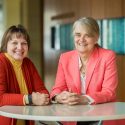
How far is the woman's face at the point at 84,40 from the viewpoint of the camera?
216 centimetres

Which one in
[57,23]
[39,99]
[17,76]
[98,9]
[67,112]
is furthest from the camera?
[57,23]

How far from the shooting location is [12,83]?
81.2 inches

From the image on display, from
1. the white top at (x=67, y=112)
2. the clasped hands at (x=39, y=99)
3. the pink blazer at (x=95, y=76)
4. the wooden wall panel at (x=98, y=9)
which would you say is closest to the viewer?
the white top at (x=67, y=112)

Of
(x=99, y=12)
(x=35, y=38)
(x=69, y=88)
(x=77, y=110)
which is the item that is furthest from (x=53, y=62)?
(x=77, y=110)

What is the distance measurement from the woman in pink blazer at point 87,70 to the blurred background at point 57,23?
1.31m

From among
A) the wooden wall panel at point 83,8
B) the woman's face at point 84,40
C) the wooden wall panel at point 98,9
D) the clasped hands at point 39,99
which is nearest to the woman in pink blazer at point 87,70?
the woman's face at point 84,40

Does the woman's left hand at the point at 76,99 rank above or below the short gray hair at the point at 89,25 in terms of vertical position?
below

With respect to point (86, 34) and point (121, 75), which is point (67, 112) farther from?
point (121, 75)

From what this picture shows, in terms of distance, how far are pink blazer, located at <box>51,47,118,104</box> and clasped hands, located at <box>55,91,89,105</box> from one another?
0.05 m

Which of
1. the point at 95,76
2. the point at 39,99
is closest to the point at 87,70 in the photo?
the point at 95,76

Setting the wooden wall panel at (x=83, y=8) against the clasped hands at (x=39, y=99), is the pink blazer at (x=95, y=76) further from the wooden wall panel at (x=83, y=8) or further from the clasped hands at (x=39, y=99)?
the wooden wall panel at (x=83, y=8)

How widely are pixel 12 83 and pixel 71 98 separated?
1.23 feet

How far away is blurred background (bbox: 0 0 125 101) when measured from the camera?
11.5 feet

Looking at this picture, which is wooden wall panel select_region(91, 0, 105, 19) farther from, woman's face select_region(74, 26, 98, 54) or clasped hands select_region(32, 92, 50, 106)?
clasped hands select_region(32, 92, 50, 106)
